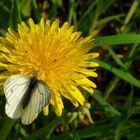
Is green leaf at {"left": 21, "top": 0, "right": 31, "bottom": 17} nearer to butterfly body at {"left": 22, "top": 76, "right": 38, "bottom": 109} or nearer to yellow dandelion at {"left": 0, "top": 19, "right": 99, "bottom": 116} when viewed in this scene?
yellow dandelion at {"left": 0, "top": 19, "right": 99, "bottom": 116}

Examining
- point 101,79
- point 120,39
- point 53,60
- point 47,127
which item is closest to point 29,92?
point 53,60

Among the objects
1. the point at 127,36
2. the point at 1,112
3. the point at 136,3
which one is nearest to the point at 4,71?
the point at 1,112

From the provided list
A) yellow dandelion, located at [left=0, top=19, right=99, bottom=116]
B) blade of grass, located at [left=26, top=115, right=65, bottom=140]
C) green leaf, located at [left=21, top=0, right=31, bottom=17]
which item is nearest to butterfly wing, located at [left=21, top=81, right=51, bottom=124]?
yellow dandelion, located at [left=0, top=19, right=99, bottom=116]

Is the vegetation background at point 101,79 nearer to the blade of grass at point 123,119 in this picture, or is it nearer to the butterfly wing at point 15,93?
the blade of grass at point 123,119

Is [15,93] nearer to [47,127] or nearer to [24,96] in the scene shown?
[24,96]

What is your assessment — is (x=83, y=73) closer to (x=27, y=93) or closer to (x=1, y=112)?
(x=27, y=93)

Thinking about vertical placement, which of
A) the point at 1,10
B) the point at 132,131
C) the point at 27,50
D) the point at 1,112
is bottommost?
the point at 132,131
